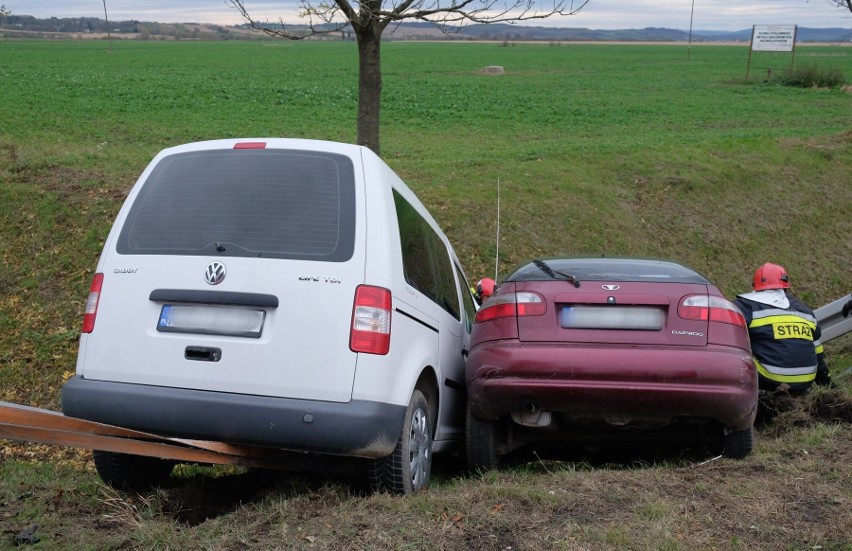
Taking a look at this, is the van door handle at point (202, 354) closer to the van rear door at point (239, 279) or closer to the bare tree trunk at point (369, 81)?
the van rear door at point (239, 279)

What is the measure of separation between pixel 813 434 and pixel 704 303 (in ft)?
4.01

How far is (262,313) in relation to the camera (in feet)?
14.6

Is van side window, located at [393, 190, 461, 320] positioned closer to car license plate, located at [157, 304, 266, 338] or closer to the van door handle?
car license plate, located at [157, 304, 266, 338]

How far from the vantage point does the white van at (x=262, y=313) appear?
4.36 metres

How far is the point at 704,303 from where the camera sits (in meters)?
5.36

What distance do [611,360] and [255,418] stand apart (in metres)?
2.04

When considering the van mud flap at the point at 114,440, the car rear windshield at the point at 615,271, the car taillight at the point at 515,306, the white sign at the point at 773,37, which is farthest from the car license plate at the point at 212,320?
the white sign at the point at 773,37

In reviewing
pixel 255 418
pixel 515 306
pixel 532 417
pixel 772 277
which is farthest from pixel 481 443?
pixel 772 277

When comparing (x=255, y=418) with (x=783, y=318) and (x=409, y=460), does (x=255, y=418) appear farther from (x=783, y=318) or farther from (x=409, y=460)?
(x=783, y=318)

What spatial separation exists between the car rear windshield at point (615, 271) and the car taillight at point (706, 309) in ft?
0.67

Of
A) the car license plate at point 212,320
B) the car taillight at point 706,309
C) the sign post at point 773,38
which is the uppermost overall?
the sign post at point 773,38

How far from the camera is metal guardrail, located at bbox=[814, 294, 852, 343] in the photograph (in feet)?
27.9

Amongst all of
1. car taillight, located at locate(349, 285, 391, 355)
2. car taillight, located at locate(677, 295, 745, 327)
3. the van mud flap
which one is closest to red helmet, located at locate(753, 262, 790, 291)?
car taillight, located at locate(677, 295, 745, 327)

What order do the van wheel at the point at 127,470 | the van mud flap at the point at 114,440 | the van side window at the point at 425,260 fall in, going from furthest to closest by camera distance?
the van side window at the point at 425,260, the van wheel at the point at 127,470, the van mud flap at the point at 114,440
